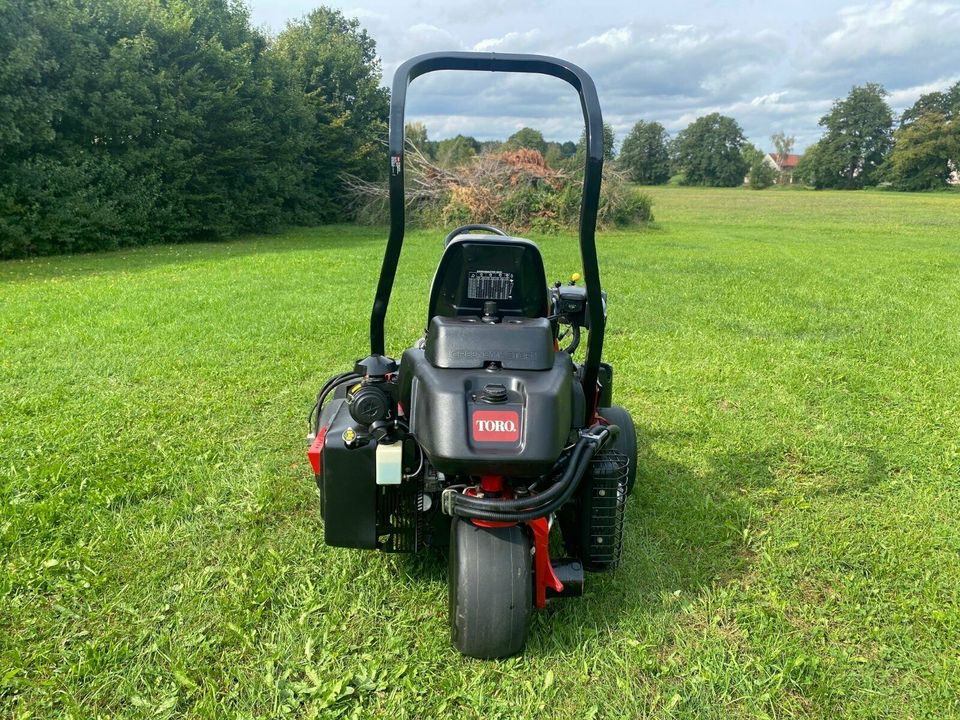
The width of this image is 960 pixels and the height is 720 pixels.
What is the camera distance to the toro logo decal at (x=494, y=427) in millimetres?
2188

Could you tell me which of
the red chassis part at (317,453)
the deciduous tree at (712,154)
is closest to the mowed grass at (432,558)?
the red chassis part at (317,453)

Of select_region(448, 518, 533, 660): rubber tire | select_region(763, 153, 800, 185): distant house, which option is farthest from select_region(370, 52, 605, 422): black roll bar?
select_region(763, 153, 800, 185): distant house

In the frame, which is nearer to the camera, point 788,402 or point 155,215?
point 788,402

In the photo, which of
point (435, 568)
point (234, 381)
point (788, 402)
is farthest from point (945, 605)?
point (234, 381)

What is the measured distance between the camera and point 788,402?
17.4 ft

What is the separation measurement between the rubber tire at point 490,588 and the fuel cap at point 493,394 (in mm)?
470

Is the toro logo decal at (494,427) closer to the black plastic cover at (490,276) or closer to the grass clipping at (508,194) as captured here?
the black plastic cover at (490,276)

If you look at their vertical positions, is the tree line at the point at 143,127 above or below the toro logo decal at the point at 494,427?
above

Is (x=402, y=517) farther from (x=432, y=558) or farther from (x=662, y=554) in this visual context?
(x=662, y=554)

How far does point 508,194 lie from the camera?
64.7 feet

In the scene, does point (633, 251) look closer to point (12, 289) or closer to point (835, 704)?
point (12, 289)

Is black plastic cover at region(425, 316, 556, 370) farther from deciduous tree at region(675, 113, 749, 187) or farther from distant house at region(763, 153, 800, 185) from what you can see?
distant house at region(763, 153, 800, 185)

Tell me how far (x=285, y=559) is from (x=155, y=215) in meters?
16.1

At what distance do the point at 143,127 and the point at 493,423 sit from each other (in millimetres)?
17207
